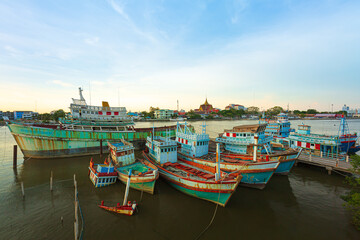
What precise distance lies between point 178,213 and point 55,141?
1140 inches

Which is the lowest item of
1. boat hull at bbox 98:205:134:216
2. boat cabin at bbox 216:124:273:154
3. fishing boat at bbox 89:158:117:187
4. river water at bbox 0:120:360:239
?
river water at bbox 0:120:360:239

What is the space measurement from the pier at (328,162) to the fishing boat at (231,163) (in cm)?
1052

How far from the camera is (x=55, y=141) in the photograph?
2903 centimetres

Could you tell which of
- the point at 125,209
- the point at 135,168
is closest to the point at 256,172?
the point at 125,209

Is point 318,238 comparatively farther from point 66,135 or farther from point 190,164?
point 66,135

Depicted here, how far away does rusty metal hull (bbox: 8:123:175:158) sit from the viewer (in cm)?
2789

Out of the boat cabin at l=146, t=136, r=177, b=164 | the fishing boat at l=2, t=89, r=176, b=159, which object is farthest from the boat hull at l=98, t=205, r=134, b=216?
the fishing boat at l=2, t=89, r=176, b=159

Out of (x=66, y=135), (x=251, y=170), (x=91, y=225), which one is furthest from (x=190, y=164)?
(x=66, y=135)

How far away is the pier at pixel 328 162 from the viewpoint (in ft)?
64.4

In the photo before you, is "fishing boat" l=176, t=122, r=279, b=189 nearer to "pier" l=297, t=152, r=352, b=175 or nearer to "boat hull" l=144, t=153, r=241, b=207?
"boat hull" l=144, t=153, r=241, b=207

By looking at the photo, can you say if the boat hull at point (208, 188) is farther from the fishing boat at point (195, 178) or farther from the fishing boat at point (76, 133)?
the fishing boat at point (76, 133)

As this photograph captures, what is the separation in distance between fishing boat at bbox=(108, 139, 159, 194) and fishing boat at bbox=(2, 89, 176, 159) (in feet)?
43.7

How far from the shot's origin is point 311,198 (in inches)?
612

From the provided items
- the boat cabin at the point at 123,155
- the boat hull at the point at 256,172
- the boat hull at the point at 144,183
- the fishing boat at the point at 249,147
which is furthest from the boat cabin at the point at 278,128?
the boat cabin at the point at 123,155
